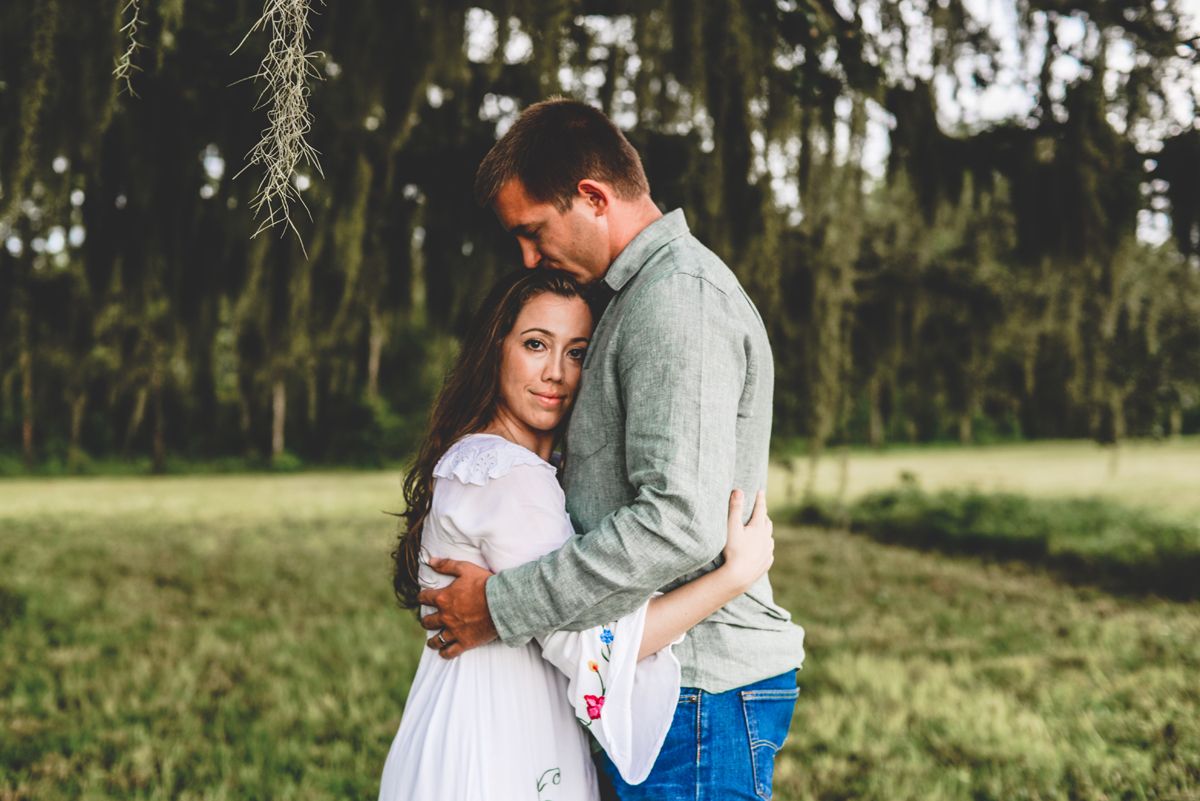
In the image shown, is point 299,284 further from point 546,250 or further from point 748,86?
point 546,250

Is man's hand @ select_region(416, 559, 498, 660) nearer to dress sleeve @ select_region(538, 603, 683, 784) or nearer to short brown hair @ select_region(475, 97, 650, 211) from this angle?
dress sleeve @ select_region(538, 603, 683, 784)

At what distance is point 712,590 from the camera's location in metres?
1.28

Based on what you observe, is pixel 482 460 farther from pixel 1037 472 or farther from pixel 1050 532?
pixel 1037 472

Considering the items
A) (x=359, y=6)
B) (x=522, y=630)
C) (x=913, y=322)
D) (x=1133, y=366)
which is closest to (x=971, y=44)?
(x=913, y=322)

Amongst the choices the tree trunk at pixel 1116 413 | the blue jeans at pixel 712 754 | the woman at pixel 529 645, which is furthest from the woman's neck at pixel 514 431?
the tree trunk at pixel 1116 413

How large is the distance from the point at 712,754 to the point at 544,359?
2.38 feet

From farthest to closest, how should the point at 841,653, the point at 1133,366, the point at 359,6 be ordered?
the point at 1133,366, the point at 841,653, the point at 359,6

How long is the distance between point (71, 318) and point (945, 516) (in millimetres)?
9544

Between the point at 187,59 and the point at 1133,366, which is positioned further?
the point at 1133,366

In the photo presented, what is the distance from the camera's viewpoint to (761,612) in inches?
55.1

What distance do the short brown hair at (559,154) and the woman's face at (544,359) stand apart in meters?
0.19

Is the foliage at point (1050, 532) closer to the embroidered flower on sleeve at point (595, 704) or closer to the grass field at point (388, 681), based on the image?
the grass field at point (388, 681)

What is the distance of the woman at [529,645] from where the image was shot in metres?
1.26

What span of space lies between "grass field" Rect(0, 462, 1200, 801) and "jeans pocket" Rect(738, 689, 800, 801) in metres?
1.87
